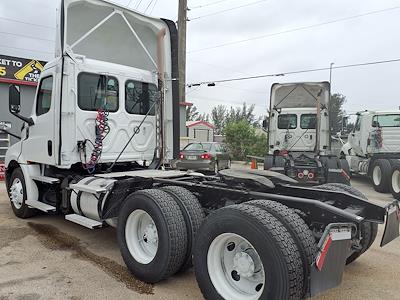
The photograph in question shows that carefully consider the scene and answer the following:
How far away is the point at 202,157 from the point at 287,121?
3.63m

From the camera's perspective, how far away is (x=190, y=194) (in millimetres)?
4289

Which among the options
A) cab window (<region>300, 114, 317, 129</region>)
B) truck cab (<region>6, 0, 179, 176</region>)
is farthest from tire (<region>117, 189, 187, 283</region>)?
cab window (<region>300, 114, 317, 129</region>)

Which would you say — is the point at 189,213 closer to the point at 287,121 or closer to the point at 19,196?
the point at 19,196

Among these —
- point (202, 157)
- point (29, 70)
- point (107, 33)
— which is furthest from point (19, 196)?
point (29, 70)

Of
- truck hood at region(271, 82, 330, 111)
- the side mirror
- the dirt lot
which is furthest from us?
truck hood at region(271, 82, 330, 111)

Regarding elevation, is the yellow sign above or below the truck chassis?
above

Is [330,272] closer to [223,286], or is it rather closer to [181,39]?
[223,286]

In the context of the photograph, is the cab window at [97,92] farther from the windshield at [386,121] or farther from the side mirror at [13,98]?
the windshield at [386,121]

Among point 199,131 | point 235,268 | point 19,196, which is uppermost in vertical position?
point 199,131

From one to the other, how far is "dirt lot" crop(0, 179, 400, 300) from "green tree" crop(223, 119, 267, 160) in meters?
20.0

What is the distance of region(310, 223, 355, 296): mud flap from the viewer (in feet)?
9.50

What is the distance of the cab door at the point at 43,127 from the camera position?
592 cm

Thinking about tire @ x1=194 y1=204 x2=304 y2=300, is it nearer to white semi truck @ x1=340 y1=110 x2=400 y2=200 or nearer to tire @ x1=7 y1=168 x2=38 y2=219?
tire @ x1=7 y1=168 x2=38 y2=219

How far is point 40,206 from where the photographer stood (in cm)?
613
